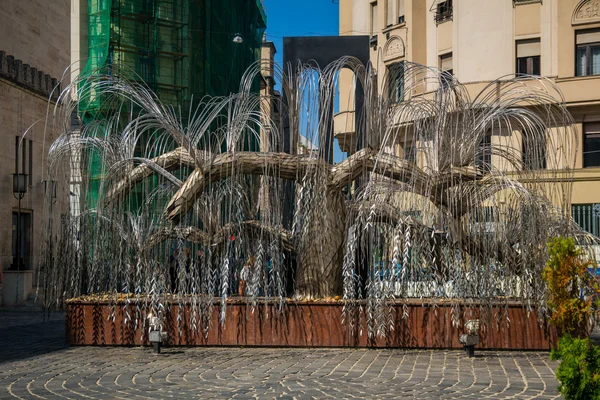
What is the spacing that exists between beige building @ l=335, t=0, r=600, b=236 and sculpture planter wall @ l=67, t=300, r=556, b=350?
14.8 metres

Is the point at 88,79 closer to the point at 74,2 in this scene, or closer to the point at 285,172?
the point at 285,172

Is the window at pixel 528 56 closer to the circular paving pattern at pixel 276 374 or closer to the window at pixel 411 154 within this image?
the window at pixel 411 154

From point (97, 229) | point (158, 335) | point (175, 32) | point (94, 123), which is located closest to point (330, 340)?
point (158, 335)

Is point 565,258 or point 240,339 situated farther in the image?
point 240,339

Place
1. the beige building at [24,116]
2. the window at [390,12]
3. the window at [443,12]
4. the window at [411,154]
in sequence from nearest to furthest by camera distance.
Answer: the window at [411,154] → the beige building at [24,116] → the window at [443,12] → the window at [390,12]

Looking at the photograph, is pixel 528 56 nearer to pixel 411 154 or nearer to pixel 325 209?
pixel 411 154

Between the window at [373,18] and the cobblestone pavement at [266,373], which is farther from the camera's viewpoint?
the window at [373,18]

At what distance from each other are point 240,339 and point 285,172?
2.73 metres

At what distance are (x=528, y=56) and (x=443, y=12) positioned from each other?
13.3 ft

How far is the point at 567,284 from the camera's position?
11617 mm

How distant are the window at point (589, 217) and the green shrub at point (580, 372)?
20.2m

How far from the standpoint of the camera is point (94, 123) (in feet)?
53.9

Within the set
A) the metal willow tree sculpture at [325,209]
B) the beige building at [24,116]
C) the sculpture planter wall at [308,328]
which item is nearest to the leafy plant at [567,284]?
the sculpture planter wall at [308,328]

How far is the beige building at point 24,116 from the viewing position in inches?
1214
